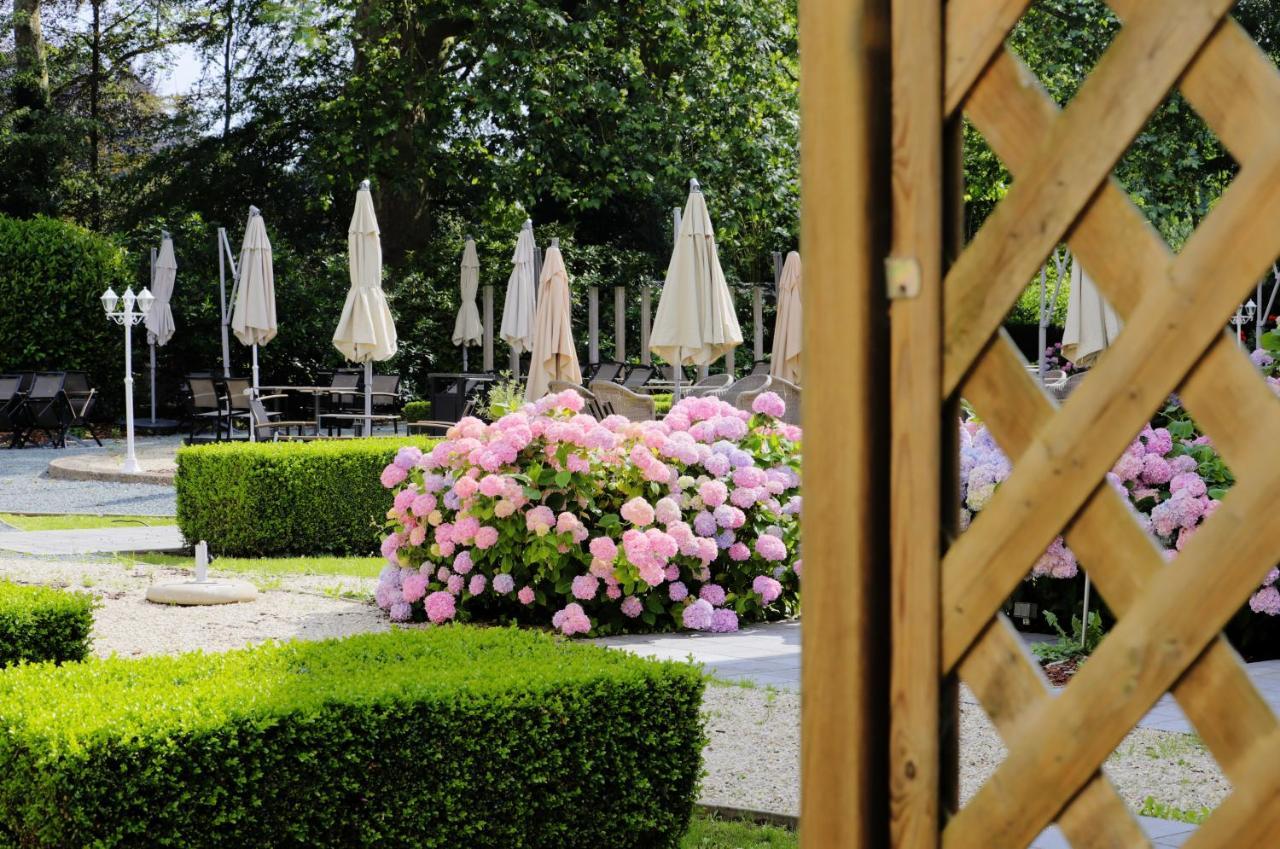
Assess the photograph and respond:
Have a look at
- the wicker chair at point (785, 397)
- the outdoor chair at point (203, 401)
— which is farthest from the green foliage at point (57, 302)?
the wicker chair at point (785, 397)

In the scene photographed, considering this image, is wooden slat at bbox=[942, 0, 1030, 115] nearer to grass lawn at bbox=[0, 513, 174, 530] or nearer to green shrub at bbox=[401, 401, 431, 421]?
grass lawn at bbox=[0, 513, 174, 530]

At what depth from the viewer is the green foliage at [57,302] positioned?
20719 mm

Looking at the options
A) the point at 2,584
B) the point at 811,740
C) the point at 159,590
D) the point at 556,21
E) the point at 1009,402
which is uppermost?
the point at 556,21

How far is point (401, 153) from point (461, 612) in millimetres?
14652

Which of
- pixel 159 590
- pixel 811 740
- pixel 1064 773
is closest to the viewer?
pixel 1064 773

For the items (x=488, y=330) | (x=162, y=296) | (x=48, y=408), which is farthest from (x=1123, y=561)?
(x=162, y=296)

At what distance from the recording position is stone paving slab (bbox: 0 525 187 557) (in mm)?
9609

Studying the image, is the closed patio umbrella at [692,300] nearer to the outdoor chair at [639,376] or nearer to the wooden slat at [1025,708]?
the outdoor chair at [639,376]

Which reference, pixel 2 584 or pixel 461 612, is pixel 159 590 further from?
pixel 2 584

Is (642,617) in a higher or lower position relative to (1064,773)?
lower

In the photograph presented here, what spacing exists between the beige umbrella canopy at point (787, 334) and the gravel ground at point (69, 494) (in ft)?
20.0

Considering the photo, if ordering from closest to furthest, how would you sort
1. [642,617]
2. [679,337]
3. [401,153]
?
[642,617], [679,337], [401,153]

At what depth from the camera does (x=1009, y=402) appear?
1386mm

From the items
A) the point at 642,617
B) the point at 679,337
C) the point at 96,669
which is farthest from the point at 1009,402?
the point at 679,337
